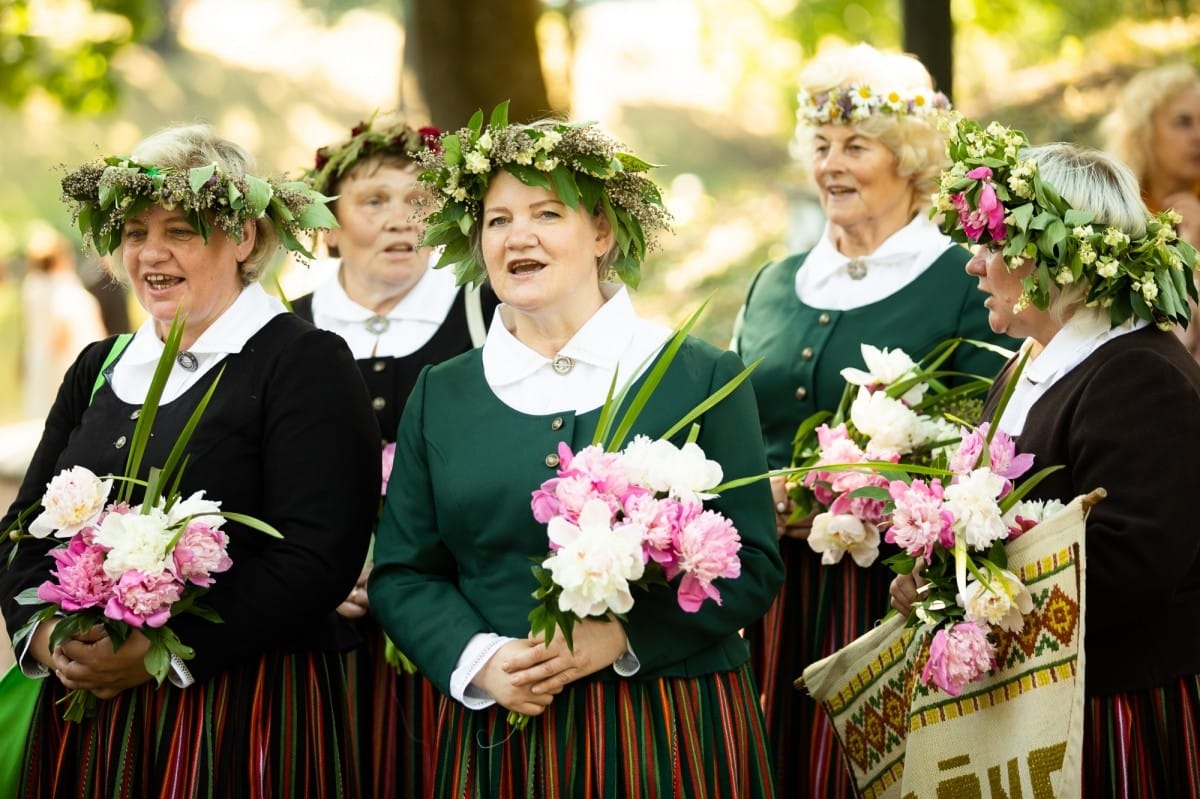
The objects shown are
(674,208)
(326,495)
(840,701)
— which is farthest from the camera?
(674,208)

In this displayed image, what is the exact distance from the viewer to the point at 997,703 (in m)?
3.21

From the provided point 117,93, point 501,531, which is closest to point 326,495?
point 501,531

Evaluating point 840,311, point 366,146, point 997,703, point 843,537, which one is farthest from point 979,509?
point 366,146

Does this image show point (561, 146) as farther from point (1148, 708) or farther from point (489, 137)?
point (1148, 708)

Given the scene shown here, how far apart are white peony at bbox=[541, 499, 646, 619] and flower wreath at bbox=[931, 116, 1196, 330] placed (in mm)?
1175

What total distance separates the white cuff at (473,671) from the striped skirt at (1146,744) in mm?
1305

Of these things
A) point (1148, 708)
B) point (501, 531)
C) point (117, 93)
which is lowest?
point (1148, 708)

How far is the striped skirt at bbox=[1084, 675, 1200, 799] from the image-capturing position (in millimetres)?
3254

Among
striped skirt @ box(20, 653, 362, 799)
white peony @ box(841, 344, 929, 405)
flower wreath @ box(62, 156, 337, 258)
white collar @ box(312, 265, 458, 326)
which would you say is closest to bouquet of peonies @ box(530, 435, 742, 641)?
striped skirt @ box(20, 653, 362, 799)

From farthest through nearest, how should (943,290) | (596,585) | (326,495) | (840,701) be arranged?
(943,290), (840,701), (326,495), (596,585)

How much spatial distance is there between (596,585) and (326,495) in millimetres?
876

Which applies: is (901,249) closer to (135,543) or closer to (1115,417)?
(1115,417)

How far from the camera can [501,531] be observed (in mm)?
3205

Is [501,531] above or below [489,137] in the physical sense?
below
